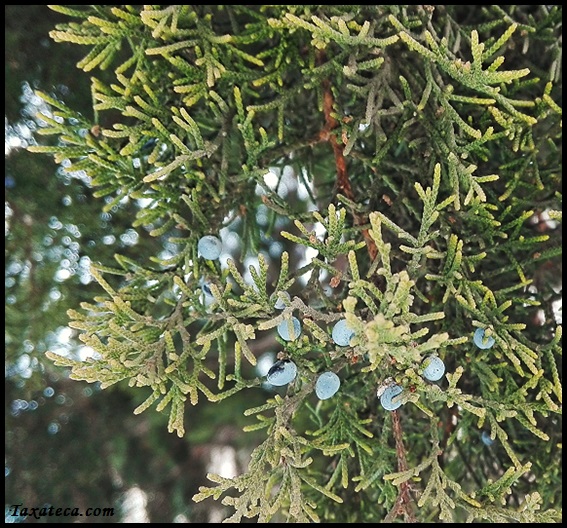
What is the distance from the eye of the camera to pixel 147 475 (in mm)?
2416

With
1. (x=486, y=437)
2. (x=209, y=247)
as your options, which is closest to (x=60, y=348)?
(x=209, y=247)

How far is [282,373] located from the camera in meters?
0.97

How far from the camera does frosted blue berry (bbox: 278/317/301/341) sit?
0.91 metres

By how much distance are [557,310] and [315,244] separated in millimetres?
688

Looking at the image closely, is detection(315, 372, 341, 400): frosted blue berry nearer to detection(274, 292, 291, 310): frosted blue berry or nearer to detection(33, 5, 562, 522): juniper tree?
detection(33, 5, 562, 522): juniper tree

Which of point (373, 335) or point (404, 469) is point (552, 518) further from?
point (373, 335)

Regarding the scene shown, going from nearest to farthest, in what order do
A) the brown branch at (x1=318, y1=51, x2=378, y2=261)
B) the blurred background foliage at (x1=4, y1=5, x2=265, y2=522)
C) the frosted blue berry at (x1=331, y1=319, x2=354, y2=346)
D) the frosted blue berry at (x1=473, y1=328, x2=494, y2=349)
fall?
the frosted blue berry at (x1=331, y1=319, x2=354, y2=346), the frosted blue berry at (x1=473, y1=328, x2=494, y2=349), the brown branch at (x1=318, y1=51, x2=378, y2=261), the blurred background foliage at (x1=4, y1=5, x2=265, y2=522)

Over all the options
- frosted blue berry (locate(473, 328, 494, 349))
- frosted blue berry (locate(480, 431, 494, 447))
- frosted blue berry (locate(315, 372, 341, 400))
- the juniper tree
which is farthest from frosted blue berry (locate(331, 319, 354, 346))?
frosted blue berry (locate(480, 431, 494, 447))

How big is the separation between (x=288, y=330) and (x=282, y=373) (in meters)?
0.09

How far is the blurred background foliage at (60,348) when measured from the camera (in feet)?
5.59

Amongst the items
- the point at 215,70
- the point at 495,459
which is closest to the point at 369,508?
the point at 495,459

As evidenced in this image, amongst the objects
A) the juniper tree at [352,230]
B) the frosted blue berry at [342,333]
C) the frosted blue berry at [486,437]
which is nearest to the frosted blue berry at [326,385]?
the juniper tree at [352,230]

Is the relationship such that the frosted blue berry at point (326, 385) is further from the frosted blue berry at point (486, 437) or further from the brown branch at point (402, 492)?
the frosted blue berry at point (486, 437)

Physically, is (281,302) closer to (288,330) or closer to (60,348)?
(288,330)
